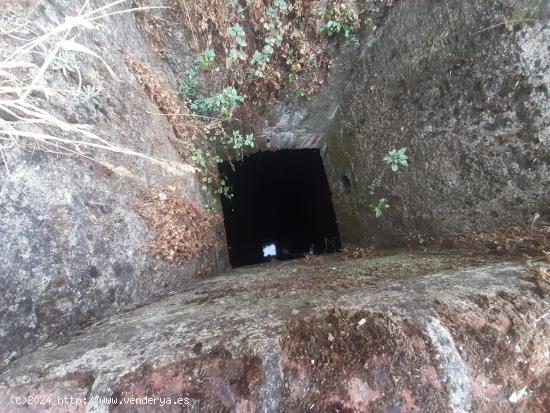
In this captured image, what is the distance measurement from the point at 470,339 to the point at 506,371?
0.46ft

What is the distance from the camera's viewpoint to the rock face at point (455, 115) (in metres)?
2.01

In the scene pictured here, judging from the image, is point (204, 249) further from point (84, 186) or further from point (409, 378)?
point (409, 378)

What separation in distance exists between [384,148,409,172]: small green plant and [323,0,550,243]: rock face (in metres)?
0.05

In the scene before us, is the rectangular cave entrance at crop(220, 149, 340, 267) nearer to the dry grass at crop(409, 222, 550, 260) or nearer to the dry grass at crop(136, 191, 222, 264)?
the dry grass at crop(136, 191, 222, 264)

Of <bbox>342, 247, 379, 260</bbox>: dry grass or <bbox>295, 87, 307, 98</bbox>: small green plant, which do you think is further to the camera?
<bbox>295, 87, 307, 98</bbox>: small green plant

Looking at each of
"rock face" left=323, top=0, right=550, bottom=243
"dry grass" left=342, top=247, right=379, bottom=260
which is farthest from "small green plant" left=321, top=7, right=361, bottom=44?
"dry grass" left=342, top=247, right=379, bottom=260

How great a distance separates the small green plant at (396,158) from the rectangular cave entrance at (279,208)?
5.46ft

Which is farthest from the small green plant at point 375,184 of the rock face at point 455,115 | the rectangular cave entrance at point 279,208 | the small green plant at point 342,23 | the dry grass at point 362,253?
the rectangular cave entrance at point 279,208

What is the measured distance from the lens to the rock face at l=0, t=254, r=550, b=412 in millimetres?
1117

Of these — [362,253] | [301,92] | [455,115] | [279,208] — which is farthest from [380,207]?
[279,208]

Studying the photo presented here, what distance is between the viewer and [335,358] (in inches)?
46.8

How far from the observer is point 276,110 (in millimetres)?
3523

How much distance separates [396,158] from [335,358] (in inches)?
80.4

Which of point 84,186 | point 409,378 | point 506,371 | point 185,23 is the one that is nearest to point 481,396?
point 506,371
